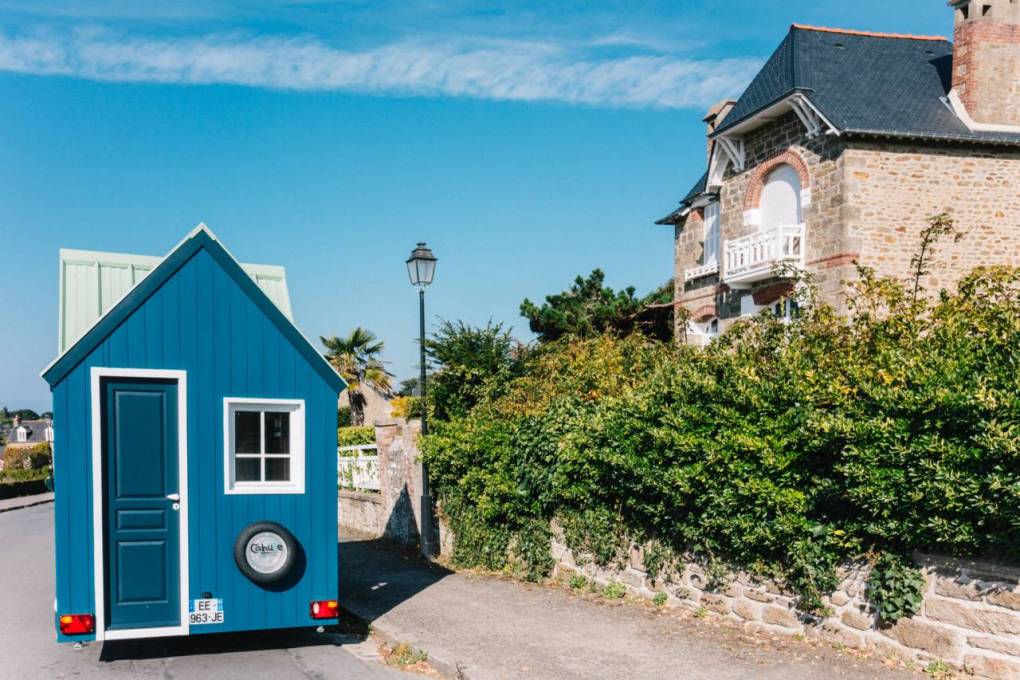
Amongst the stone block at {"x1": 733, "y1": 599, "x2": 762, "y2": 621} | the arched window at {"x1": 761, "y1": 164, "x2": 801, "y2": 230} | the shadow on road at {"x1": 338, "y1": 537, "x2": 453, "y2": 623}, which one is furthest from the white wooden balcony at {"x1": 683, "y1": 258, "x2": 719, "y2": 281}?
the stone block at {"x1": 733, "y1": 599, "x2": 762, "y2": 621}

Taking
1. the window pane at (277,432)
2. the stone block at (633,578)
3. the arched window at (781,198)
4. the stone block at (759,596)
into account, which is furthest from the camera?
the arched window at (781,198)

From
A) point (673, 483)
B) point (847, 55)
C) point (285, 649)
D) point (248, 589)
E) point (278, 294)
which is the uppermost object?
point (847, 55)

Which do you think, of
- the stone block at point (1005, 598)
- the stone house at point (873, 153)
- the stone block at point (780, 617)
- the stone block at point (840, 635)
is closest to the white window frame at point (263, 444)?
the stone block at point (780, 617)

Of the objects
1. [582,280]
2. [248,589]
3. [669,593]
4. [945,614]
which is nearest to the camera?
[945,614]

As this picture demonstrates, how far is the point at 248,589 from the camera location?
27.0 ft

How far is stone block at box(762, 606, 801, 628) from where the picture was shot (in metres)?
7.82

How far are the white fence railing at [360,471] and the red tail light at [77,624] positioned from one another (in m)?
9.63

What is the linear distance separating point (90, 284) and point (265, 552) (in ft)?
12.0

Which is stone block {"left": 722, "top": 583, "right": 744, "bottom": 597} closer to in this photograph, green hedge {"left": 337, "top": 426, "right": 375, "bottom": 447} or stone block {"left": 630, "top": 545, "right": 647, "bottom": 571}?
stone block {"left": 630, "top": 545, "right": 647, "bottom": 571}

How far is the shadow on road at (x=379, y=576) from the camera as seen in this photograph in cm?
1046

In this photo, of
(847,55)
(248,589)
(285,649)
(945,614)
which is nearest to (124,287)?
(248,589)

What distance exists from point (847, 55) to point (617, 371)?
12.6 metres

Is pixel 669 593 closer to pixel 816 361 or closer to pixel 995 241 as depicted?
pixel 816 361

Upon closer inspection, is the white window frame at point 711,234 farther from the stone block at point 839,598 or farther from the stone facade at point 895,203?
the stone block at point 839,598
